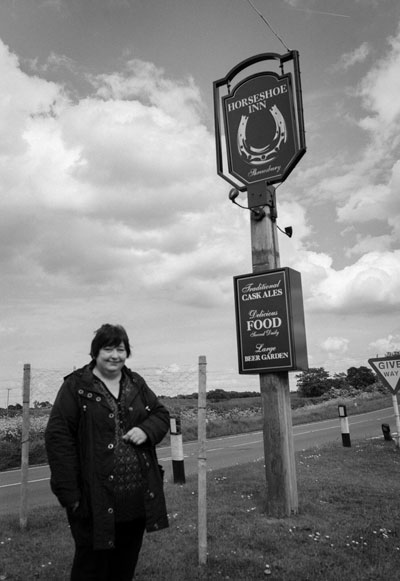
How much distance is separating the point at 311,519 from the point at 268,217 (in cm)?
381

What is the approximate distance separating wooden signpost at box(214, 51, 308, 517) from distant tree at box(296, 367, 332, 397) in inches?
2788

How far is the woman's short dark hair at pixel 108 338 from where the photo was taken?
345 cm

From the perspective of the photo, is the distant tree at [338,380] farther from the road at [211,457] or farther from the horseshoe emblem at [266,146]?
the horseshoe emblem at [266,146]

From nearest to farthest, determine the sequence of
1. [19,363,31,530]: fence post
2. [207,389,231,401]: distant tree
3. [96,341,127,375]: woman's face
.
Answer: [96,341,127,375]: woman's face, [19,363,31,530]: fence post, [207,389,231,401]: distant tree

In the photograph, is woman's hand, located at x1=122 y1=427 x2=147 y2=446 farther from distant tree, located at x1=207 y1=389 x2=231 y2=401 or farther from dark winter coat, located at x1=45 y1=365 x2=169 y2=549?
distant tree, located at x1=207 y1=389 x2=231 y2=401

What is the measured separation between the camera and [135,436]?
329cm

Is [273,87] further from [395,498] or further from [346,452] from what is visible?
[346,452]

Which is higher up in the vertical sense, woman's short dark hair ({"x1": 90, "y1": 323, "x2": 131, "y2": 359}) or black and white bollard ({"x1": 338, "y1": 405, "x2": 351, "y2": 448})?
woman's short dark hair ({"x1": 90, "y1": 323, "x2": 131, "y2": 359})

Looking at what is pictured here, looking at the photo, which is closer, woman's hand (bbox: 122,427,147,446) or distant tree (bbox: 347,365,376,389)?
woman's hand (bbox: 122,427,147,446)

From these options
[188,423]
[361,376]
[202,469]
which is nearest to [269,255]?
[202,469]

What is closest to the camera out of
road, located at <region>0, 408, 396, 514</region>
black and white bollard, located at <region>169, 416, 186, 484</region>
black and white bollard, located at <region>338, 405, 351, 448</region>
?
black and white bollard, located at <region>169, 416, 186, 484</region>

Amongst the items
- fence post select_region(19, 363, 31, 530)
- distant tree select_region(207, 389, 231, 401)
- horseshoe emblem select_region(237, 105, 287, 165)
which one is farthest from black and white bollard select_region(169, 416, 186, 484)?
distant tree select_region(207, 389, 231, 401)

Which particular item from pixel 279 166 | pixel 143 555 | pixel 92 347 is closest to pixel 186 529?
pixel 143 555

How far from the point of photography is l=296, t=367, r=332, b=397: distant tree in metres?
75.5
